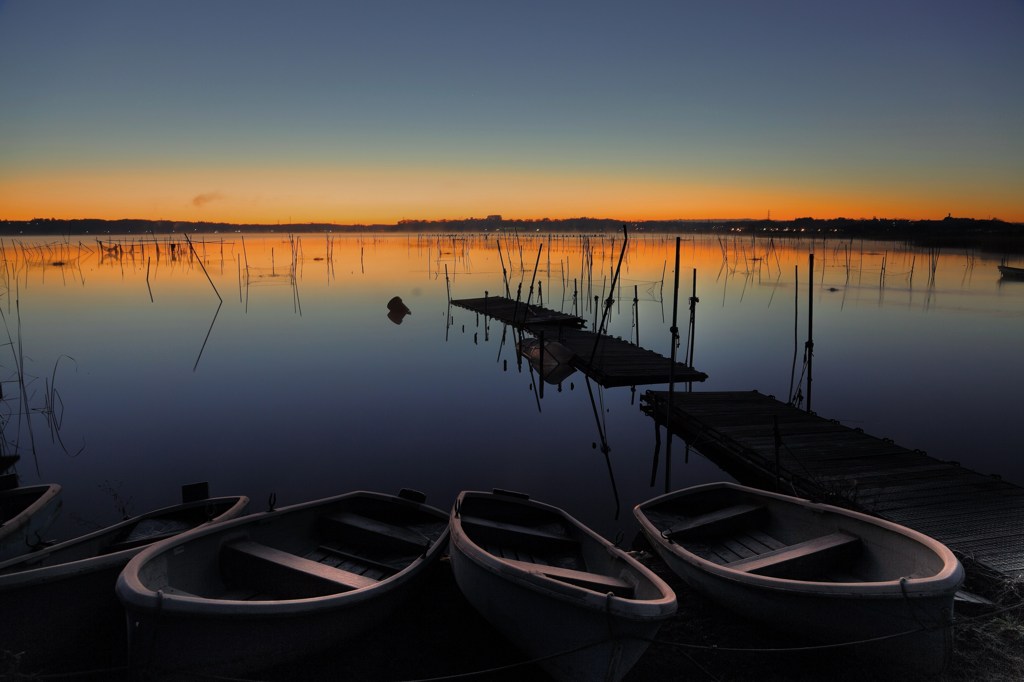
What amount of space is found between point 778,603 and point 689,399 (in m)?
9.20

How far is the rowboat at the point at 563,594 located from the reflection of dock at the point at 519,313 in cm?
1793

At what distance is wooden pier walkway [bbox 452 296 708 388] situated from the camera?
16953 millimetres

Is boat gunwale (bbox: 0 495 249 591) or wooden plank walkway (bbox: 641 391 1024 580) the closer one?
boat gunwale (bbox: 0 495 249 591)

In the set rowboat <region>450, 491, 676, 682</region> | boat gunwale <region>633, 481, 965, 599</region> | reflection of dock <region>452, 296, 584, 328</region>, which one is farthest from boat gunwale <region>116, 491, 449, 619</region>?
reflection of dock <region>452, 296, 584, 328</region>

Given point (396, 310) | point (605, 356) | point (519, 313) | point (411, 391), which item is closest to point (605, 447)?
point (605, 356)

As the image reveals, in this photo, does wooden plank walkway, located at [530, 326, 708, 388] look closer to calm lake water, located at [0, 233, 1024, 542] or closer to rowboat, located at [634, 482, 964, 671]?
calm lake water, located at [0, 233, 1024, 542]

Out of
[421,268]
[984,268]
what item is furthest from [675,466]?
[984,268]

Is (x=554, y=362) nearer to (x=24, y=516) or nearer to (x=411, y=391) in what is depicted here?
(x=411, y=391)

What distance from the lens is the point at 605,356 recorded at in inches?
748

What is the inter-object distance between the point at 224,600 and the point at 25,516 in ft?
12.7

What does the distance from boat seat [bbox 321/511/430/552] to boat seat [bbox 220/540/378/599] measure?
0.75 m

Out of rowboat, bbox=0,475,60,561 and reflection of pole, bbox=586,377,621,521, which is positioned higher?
rowboat, bbox=0,475,60,561

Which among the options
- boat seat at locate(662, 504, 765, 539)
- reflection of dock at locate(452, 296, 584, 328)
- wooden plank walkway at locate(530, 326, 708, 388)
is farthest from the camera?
reflection of dock at locate(452, 296, 584, 328)

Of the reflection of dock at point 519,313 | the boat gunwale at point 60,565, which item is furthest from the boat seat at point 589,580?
the reflection of dock at point 519,313
